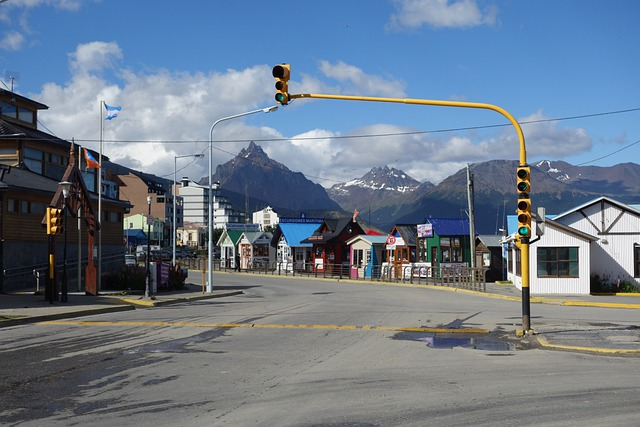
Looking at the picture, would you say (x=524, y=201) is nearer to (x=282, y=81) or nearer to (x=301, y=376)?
(x=282, y=81)

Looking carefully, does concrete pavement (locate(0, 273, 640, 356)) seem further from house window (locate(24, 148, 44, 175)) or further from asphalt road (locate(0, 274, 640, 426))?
house window (locate(24, 148, 44, 175))

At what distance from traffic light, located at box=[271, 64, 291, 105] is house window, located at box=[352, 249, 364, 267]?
152ft

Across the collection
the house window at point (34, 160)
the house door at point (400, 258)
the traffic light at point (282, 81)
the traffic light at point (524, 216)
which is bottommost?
the house door at point (400, 258)

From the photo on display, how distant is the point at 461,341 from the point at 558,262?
814 inches

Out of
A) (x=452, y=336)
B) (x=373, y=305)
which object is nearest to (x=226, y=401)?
(x=452, y=336)

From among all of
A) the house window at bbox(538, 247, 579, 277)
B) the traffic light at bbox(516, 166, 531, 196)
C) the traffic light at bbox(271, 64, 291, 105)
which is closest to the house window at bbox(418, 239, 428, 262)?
the house window at bbox(538, 247, 579, 277)

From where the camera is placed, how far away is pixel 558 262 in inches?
1345

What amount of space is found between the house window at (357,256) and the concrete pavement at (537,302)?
2488 cm

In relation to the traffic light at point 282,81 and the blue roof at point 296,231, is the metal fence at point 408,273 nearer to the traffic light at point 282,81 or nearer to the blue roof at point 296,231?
the blue roof at point 296,231

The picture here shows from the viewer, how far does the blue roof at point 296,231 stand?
238ft

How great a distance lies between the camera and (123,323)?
62.2 ft

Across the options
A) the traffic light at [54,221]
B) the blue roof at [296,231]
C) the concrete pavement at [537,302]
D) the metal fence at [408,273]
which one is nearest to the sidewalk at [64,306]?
the concrete pavement at [537,302]

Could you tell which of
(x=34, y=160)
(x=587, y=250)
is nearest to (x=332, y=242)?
(x=34, y=160)

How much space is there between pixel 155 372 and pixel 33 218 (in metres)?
25.1
